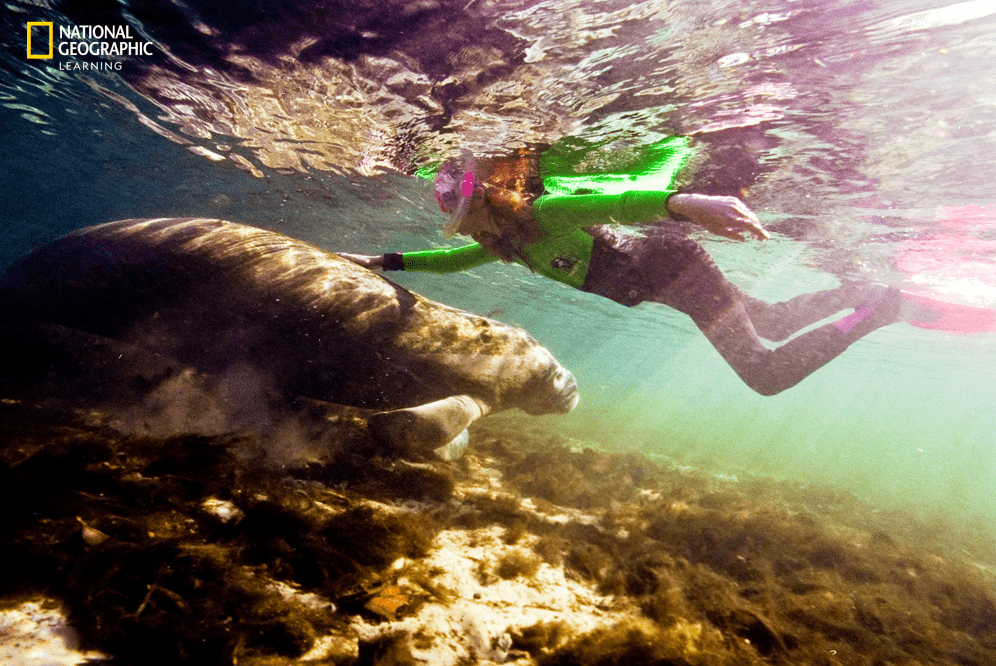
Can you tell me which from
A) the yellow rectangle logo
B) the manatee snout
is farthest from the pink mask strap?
the yellow rectangle logo

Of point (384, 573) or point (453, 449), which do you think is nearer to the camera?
point (384, 573)

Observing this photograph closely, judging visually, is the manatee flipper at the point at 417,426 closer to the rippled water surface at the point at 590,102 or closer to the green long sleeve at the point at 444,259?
the green long sleeve at the point at 444,259

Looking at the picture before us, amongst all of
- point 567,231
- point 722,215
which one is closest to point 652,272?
point 567,231

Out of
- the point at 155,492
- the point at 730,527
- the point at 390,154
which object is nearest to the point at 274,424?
the point at 155,492

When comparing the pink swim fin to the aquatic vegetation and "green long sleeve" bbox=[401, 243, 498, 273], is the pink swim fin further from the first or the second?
"green long sleeve" bbox=[401, 243, 498, 273]

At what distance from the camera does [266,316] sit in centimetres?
409

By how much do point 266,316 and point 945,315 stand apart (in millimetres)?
8831

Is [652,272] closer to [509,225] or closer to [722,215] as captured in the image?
[509,225]

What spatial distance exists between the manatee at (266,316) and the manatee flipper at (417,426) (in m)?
0.02

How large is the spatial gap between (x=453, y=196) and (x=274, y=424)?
333 centimetres

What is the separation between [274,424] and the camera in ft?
12.7

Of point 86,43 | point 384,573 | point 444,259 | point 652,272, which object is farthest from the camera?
point 86,43

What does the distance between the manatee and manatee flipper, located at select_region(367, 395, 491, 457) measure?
0.07 ft

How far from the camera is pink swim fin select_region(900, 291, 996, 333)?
5.61 meters
